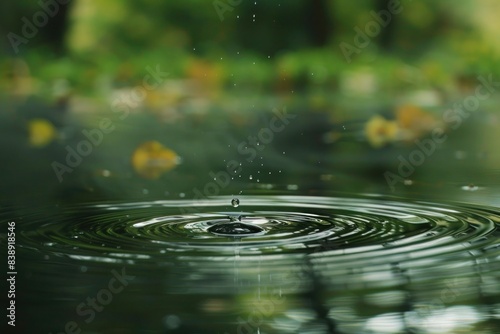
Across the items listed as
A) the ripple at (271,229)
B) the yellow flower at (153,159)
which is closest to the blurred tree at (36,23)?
the yellow flower at (153,159)

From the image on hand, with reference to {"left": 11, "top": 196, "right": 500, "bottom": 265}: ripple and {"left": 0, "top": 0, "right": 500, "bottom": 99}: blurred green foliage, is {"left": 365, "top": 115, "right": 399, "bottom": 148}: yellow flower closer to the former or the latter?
{"left": 11, "top": 196, "right": 500, "bottom": 265}: ripple

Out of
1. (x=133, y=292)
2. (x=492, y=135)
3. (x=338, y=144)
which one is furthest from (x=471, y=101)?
(x=133, y=292)

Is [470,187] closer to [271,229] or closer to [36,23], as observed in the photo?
[271,229]

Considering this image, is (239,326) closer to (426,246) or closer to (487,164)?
(426,246)

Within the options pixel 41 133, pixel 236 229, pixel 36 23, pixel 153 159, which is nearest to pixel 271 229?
pixel 236 229

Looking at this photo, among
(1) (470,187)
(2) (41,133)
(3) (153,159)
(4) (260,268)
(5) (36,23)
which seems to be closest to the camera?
(4) (260,268)

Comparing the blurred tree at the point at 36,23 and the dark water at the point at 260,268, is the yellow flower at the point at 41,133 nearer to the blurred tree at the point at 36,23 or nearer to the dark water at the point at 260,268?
the dark water at the point at 260,268
